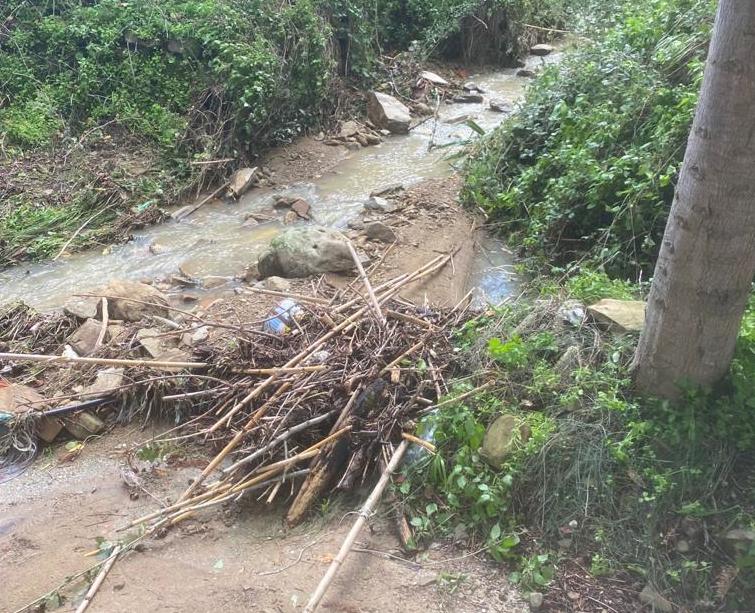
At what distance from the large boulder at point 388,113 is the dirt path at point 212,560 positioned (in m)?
6.53

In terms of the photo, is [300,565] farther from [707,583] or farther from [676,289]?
[676,289]

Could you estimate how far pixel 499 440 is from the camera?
119 inches

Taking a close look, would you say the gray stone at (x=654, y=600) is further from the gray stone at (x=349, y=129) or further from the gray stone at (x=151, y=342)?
the gray stone at (x=349, y=129)

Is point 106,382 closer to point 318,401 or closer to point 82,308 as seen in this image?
point 82,308

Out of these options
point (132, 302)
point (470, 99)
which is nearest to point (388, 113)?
point (470, 99)

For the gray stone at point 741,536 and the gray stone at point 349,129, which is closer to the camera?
the gray stone at point 741,536

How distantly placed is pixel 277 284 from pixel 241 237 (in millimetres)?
1971

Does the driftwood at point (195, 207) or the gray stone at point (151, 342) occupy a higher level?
the gray stone at point (151, 342)

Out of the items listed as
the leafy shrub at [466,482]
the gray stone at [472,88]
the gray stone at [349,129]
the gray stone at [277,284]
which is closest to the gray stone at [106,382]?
the gray stone at [277,284]

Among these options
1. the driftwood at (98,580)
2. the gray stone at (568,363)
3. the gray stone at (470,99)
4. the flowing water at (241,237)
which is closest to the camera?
the driftwood at (98,580)

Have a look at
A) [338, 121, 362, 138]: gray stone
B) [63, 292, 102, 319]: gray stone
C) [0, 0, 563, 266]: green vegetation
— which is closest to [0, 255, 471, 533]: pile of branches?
[63, 292, 102, 319]: gray stone

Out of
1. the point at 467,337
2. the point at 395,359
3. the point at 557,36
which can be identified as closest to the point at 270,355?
the point at 395,359

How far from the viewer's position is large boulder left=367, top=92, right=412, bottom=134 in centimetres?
934

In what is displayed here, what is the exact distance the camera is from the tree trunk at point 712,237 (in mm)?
2230
